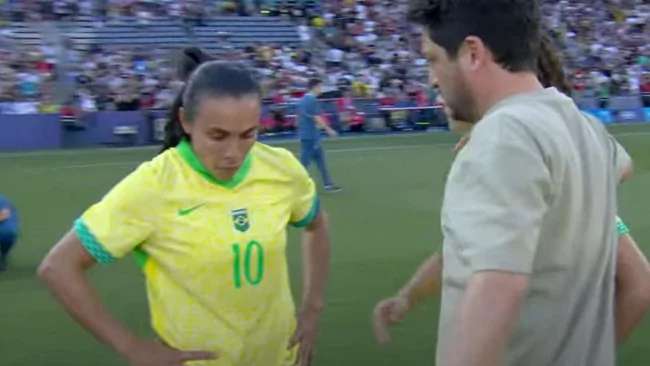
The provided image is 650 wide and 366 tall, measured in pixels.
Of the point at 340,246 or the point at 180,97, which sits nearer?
the point at 180,97

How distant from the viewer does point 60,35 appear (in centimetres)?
2764

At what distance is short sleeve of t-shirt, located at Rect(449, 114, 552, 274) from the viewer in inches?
67.0

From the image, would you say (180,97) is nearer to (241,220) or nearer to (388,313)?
(241,220)

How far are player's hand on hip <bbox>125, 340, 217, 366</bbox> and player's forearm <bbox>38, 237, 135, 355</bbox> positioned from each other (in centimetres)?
2

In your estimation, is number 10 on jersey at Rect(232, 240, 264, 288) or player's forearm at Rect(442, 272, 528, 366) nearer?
player's forearm at Rect(442, 272, 528, 366)

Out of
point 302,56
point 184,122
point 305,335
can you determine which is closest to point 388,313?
point 305,335

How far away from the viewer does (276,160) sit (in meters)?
2.97

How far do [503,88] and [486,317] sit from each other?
18.1 inches

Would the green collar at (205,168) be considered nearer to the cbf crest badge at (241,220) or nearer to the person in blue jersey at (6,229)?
the cbf crest badge at (241,220)

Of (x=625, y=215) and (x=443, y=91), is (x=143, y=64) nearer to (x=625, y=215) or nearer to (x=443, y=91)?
(x=625, y=215)

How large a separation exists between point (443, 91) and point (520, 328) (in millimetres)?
485

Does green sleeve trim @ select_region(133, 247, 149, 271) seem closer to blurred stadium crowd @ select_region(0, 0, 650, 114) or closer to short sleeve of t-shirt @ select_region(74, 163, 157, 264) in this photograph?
short sleeve of t-shirt @ select_region(74, 163, 157, 264)

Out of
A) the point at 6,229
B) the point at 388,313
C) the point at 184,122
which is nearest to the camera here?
the point at 184,122

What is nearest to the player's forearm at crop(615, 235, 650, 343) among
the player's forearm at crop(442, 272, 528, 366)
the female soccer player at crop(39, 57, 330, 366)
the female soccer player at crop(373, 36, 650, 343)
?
the female soccer player at crop(373, 36, 650, 343)
